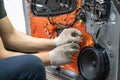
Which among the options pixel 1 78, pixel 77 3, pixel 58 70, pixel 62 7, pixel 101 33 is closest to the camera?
pixel 1 78

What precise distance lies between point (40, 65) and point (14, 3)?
1.94 m

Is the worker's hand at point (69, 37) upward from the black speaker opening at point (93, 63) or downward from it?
upward

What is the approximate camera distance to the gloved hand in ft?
5.02

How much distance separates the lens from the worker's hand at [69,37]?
178cm

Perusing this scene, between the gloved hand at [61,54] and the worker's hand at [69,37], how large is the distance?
3.7 inches

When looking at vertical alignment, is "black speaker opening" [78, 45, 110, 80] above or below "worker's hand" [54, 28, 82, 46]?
below

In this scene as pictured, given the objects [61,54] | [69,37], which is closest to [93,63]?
[69,37]

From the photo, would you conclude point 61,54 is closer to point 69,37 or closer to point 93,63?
point 69,37

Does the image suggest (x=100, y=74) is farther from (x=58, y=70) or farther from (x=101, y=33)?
(x=58, y=70)

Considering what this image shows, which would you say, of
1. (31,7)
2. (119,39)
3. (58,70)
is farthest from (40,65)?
(31,7)

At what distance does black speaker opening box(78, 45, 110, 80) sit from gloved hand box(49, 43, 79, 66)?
0.62 feet

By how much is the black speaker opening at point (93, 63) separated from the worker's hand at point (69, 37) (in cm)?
11

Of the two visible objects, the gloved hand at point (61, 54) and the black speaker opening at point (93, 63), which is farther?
the black speaker opening at point (93, 63)

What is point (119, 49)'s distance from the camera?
1715mm
